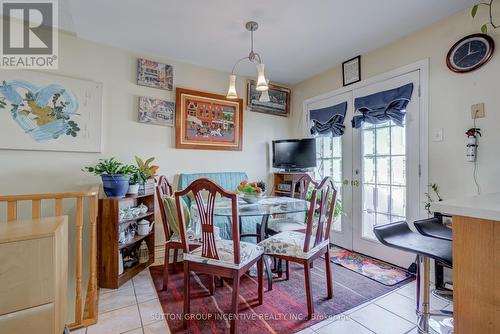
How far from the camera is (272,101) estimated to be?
12.8 ft

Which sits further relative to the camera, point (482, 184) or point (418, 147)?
point (418, 147)

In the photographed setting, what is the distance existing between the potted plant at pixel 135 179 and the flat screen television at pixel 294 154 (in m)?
2.00

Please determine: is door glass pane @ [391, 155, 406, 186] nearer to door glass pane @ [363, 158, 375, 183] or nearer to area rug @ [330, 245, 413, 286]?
door glass pane @ [363, 158, 375, 183]

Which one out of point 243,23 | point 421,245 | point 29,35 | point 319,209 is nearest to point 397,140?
point 319,209

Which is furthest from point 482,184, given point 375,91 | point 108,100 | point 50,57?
point 50,57

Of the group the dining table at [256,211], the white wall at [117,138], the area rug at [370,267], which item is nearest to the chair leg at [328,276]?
the dining table at [256,211]

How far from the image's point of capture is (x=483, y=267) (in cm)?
80

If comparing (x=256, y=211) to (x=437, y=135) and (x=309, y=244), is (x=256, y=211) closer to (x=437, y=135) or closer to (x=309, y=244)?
(x=309, y=244)

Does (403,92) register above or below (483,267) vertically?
above

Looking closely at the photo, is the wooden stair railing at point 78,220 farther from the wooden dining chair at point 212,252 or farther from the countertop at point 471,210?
the countertop at point 471,210

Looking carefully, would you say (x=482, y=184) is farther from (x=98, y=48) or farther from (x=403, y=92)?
(x=98, y=48)

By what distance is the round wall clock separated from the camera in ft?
6.45

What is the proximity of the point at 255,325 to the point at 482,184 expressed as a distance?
2177 millimetres

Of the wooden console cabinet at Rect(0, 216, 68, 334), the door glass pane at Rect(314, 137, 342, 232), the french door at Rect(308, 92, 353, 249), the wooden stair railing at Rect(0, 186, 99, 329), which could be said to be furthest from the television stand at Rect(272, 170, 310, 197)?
the wooden console cabinet at Rect(0, 216, 68, 334)
